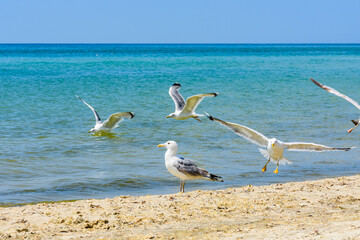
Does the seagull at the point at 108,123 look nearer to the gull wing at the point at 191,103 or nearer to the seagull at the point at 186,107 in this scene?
the seagull at the point at 186,107

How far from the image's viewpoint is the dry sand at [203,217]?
609cm

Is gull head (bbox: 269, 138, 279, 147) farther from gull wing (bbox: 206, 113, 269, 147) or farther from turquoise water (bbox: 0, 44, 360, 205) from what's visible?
turquoise water (bbox: 0, 44, 360, 205)

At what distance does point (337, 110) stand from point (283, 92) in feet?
28.2

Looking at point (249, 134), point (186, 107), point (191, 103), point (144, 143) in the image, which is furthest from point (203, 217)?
point (144, 143)

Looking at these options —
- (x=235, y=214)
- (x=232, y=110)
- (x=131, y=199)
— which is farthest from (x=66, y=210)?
(x=232, y=110)

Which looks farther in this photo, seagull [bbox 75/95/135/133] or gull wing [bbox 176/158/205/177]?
seagull [bbox 75/95/135/133]

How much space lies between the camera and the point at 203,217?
6.90 m

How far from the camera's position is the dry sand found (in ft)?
20.0

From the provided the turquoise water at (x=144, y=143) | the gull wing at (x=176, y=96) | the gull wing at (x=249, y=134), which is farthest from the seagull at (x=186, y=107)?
the gull wing at (x=249, y=134)

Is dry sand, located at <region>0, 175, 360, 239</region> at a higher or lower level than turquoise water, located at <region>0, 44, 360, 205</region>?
higher

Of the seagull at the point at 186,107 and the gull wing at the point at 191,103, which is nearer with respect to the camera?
the gull wing at the point at 191,103

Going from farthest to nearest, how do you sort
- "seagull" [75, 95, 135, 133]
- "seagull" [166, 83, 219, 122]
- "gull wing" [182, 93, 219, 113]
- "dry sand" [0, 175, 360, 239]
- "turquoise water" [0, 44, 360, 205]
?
"seagull" [75, 95, 135, 133]
"seagull" [166, 83, 219, 122]
"gull wing" [182, 93, 219, 113]
"turquoise water" [0, 44, 360, 205]
"dry sand" [0, 175, 360, 239]

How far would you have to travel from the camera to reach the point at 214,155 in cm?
1229

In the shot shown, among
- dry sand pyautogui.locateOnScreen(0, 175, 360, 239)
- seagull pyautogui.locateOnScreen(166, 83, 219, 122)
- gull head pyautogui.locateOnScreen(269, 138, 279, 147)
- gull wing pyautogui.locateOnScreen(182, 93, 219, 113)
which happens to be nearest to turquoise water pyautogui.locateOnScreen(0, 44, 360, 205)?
seagull pyautogui.locateOnScreen(166, 83, 219, 122)
